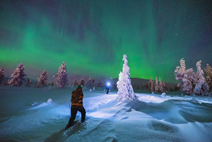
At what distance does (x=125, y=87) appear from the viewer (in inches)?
442

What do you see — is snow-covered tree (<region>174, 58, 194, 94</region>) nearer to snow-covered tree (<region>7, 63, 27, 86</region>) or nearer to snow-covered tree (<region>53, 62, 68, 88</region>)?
snow-covered tree (<region>53, 62, 68, 88</region>)

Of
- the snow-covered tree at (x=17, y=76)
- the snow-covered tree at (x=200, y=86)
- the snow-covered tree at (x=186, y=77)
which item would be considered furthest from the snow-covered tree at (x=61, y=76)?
the snow-covered tree at (x=200, y=86)

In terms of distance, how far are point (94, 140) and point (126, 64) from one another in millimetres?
10617

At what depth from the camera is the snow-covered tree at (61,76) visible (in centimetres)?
3316

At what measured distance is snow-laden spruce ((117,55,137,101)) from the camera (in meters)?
10.8

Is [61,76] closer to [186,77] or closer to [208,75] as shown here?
[186,77]

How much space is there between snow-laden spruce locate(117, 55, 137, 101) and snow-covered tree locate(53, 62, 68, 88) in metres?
28.8

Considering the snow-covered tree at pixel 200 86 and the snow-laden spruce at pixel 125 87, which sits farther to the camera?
the snow-covered tree at pixel 200 86

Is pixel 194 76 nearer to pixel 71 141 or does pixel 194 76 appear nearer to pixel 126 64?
pixel 126 64

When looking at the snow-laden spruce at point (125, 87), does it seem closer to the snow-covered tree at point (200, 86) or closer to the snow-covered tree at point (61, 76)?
the snow-covered tree at point (200, 86)

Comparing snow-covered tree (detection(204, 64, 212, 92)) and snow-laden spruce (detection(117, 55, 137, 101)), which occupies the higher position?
snow-covered tree (detection(204, 64, 212, 92))

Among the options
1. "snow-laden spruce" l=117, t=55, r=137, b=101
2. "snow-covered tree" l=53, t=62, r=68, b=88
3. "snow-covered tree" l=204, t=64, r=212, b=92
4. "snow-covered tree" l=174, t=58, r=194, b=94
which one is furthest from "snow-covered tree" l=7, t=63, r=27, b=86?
"snow-covered tree" l=204, t=64, r=212, b=92

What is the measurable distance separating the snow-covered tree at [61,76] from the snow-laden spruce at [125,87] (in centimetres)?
2878

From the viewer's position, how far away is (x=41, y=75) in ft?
127
